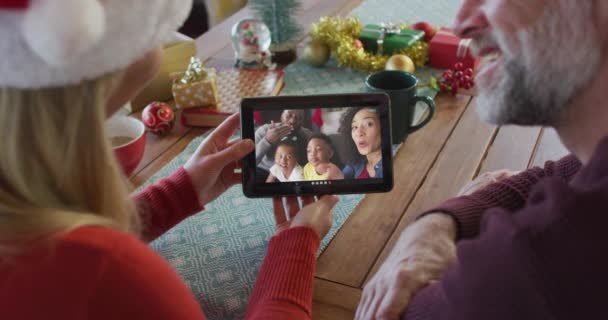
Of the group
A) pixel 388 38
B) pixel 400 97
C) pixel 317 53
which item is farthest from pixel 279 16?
pixel 400 97

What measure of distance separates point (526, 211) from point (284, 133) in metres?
0.40

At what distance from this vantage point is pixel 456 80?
4.14ft

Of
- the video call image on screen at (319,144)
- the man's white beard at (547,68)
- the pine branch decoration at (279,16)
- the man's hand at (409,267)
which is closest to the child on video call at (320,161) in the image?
the video call image on screen at (319,144)

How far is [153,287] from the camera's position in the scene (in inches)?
20.9

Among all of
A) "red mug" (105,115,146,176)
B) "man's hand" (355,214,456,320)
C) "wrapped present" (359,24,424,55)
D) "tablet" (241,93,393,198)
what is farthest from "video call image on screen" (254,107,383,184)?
"wrapped present" (359,24,424,55)

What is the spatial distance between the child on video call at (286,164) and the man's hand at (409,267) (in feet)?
0.60

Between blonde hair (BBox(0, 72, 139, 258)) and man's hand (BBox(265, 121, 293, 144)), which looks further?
man's hand (BBox(265, 121, 293, 144))

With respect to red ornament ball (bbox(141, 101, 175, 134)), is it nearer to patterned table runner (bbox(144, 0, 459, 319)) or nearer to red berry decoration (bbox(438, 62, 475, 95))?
patterned table runner (bbox(144, 0, 459, 319))

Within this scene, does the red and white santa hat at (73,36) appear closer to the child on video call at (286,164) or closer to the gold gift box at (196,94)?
the child on video call at (286,164)

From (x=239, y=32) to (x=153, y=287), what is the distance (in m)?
0.92

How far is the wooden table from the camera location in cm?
82

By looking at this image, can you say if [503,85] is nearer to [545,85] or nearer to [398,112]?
[545,85]

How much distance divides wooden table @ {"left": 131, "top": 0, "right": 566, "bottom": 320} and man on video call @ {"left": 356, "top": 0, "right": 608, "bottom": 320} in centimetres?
6

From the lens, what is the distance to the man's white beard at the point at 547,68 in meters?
0.62
